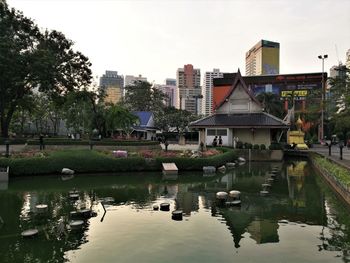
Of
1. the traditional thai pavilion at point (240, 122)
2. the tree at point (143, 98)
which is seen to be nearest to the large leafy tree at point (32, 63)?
the traditional thai pavilion at point (240, 122)

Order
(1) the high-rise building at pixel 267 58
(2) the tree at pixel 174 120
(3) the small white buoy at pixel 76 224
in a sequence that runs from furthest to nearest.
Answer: (1) the high-rise building at pixel 267 58 → (2) the tree at pixel 174 120 → (3) the small white buoy at pixel 76 224

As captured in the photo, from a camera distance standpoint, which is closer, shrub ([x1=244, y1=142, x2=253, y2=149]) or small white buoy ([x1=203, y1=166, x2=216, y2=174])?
small white buoy ([x1=203, y1=166, x2=216, y2=174])

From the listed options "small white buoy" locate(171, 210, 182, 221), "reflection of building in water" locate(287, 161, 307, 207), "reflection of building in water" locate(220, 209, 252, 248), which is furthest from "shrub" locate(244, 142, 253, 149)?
"small white buoy" locate(171, 210, 182, 221)

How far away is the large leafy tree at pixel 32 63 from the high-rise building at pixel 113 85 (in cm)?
2749

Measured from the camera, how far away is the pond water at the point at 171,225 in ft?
29.5

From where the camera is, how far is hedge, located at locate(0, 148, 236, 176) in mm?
21830

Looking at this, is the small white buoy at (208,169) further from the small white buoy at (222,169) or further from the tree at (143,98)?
the tree at (143,98)

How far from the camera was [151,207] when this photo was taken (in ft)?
47.0

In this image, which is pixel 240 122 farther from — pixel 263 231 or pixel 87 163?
pixel 263 231

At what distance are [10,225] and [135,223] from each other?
152 inches

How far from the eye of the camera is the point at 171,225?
38.1 feet

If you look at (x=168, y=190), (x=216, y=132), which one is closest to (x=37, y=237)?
(x=168, y=190)

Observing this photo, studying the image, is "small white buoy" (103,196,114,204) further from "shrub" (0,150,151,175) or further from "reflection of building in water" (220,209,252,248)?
"shrub" (0,150,151,175)

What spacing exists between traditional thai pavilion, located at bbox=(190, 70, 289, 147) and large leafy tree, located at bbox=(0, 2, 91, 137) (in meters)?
15.3
